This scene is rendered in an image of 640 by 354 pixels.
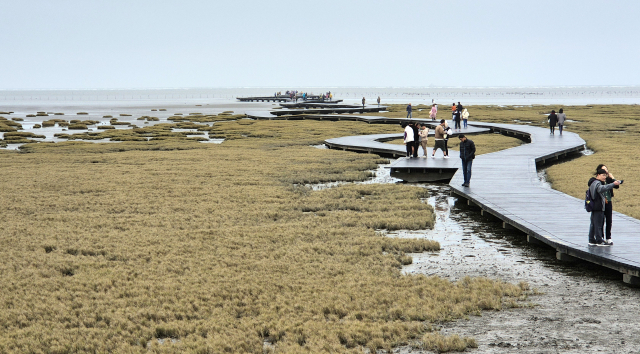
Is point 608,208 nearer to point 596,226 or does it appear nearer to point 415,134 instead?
point 596,226

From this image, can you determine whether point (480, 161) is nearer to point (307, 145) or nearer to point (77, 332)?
point (307, 145)

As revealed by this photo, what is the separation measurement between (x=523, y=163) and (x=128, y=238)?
19.8 m

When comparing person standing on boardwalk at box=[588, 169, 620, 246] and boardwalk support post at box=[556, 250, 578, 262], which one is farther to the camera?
boardwalk support post at box=[556, 250, 578, 262]

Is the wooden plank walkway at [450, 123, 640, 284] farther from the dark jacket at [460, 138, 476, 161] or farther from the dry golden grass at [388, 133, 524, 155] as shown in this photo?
the dry golden grass at [388, 133, 524, 155]

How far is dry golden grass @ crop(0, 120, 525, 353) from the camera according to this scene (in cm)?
1053

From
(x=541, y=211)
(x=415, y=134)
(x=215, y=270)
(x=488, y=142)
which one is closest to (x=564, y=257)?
(x=541, y=211)

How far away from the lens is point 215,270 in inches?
548

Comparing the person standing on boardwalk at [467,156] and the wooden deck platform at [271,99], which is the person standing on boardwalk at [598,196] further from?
the wooden deck platform at [271,99]

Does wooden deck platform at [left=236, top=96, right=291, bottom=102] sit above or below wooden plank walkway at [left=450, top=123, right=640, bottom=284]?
above

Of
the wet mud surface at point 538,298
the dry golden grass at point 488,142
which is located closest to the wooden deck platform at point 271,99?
the dry golden grass at point 488,142

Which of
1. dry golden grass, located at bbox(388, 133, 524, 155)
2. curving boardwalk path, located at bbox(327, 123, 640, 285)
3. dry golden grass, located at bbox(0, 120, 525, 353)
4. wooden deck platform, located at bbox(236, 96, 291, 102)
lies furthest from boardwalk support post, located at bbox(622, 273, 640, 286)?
wooden deck platform, located at bbox(236, 96, 291, 102)

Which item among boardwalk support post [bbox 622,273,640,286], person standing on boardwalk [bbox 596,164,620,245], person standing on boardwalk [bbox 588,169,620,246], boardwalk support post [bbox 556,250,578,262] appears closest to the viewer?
boardwalk support post [bbox 622,273,640,286]

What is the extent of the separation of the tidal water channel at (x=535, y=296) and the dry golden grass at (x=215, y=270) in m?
0.61

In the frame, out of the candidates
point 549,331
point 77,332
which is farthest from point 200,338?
point 549,331
